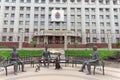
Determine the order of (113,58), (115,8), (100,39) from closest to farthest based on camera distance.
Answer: (113,58) → (100,39) → (115,8)

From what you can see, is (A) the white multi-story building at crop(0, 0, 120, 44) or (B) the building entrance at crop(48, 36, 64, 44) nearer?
(B) the building entrance at crop(48, 36, 64, 44)

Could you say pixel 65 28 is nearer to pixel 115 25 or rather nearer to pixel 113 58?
pixel 115 25

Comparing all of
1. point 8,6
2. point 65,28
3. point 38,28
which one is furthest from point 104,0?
point 8,6

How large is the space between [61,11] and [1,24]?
2133 cm

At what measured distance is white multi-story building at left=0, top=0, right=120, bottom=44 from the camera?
176ft

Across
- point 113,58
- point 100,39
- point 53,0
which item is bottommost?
point 113,58

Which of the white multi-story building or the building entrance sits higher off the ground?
the white multi-story building

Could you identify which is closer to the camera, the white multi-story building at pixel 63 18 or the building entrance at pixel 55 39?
the building entrance at pixel 55 39

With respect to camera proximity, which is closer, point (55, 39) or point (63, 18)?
point (55, 39)

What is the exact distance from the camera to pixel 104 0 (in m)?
58.2

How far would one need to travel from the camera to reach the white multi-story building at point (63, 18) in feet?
176

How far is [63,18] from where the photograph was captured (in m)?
54.4

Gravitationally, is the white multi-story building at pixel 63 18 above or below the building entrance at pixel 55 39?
above

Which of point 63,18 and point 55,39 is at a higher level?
point 63,18
